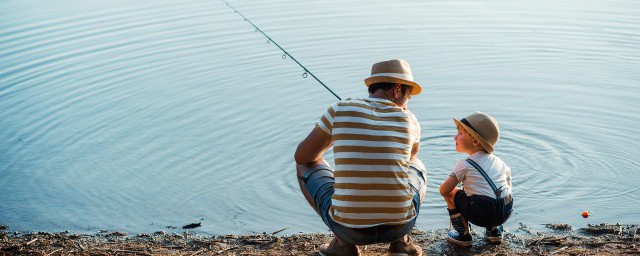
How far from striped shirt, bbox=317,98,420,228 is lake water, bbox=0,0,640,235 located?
1.39 m

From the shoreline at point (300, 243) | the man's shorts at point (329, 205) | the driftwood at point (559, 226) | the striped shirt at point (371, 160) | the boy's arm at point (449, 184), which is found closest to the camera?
the striped shirt at point (371, 160)

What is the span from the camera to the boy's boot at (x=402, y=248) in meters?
3.98

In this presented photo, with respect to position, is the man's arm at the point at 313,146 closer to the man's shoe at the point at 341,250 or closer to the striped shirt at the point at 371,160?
the striped shirt at the point at 371,160

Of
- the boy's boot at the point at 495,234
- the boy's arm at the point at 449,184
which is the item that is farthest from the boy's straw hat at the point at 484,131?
the boy's boot at the point at 495,234

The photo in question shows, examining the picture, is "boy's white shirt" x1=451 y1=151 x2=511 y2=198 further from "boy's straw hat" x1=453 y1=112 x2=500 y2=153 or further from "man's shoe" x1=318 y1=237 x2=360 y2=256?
"man's shoe" x1=318 y1=237 x2=360 y2=256

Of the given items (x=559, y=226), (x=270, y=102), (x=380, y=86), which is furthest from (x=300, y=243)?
(x=270, y=102)

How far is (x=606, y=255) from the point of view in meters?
4.14

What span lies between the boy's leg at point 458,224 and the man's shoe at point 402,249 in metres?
0.38

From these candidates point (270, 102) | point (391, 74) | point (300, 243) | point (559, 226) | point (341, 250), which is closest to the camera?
point (391, 74)

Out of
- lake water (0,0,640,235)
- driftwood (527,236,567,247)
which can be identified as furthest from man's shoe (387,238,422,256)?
lake water (0,0,640,235)

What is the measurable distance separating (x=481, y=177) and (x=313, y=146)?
3.01 feet

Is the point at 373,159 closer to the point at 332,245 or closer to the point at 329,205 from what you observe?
the point at 329,205

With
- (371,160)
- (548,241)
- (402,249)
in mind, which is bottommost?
(548,241)

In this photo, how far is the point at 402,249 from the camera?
157 inches
